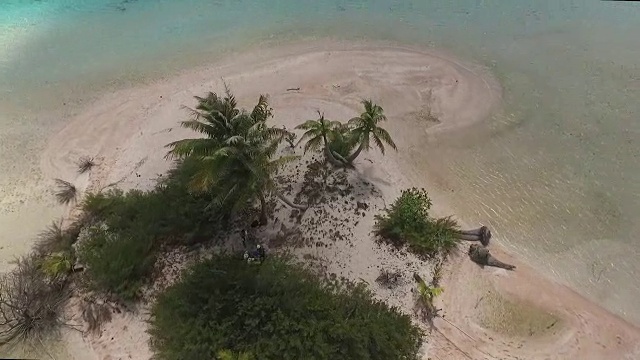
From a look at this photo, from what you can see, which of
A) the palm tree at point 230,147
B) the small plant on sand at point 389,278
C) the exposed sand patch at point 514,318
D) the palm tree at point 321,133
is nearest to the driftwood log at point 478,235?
the exposed sand patch at point 514,318

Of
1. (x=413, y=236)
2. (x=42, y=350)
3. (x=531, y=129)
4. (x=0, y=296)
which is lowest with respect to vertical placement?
(x=42, y=350)

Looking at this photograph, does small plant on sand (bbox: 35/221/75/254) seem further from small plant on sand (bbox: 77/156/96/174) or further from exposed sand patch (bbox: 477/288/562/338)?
exposed sand patch (bbox: 477/288/562/338)

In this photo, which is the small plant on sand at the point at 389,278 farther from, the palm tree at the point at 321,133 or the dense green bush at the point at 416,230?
the palm tree at the point at 321,133

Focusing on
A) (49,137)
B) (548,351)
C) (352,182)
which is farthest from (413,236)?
(49,137)

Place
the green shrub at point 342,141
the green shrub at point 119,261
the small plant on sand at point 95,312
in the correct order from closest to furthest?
1. the small plant on sand at point 95,312
2. the green shrub at point 119,261
3. the green shrub at point 342,141

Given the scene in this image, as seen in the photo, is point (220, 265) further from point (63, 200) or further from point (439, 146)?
point (439, 146)

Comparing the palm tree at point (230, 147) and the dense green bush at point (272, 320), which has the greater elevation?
the palm tree at point (230, 147)
